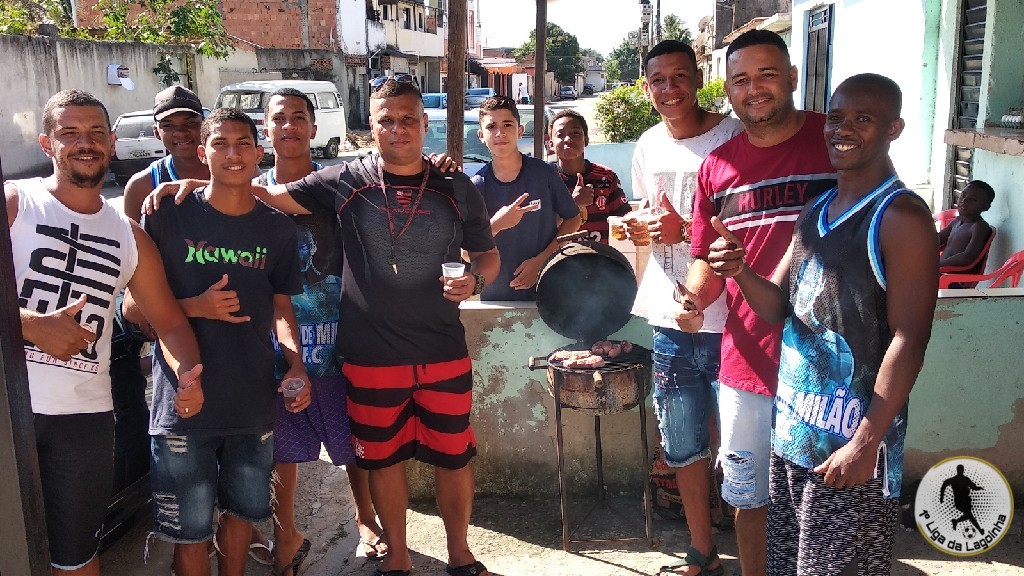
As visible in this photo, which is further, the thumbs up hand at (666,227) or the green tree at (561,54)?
the green tree at (561,54)

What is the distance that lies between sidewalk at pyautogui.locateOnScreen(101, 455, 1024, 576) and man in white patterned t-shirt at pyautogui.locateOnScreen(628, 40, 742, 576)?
41 centimetres

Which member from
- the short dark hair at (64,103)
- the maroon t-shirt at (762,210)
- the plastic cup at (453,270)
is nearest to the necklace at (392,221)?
the plastic cup at (453,270)

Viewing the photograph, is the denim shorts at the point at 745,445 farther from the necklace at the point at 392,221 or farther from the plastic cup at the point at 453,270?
the necklace at the point at 392,221

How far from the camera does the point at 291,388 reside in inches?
126

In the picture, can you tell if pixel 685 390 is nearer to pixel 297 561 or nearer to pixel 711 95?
pixel 297 561

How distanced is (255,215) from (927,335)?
2.27m

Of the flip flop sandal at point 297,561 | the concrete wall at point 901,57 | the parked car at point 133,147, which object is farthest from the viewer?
the parked car at point 133,147

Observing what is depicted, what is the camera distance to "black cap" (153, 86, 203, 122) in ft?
12.9

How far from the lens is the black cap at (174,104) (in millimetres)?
3922

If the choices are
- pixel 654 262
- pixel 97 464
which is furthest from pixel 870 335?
pixel 97 464

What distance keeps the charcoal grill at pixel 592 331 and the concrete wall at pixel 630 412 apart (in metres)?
0.13

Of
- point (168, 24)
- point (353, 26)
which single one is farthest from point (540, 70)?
point (353, 26)

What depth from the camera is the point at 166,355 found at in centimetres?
301

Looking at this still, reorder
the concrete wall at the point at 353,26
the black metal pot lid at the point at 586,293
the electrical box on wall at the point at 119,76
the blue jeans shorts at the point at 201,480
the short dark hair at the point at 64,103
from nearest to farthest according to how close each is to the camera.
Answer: the short dark hair at the point at 64,103
the blue jeans shorts at the point at 201,480
the black metal pot lid at the point at 586,293
the electrical box on wall at the point at 119,76
the concrete wall at the point at 353,26
